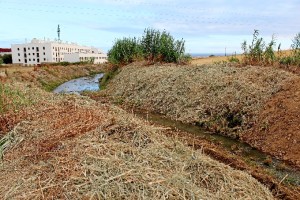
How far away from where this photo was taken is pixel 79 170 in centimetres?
432

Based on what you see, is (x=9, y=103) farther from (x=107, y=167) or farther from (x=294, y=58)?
(x=294, y=58)

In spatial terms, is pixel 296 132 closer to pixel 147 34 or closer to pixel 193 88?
pixel 193 88

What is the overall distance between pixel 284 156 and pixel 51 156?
542 cm

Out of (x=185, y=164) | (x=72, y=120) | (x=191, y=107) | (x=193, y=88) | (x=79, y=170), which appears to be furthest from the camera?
(x=193, y=88)

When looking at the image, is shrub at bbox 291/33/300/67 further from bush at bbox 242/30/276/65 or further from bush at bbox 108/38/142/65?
bush at bbox 108/38/142/65

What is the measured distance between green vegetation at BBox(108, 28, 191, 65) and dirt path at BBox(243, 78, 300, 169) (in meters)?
12.1

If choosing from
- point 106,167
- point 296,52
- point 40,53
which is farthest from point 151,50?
point 40,53

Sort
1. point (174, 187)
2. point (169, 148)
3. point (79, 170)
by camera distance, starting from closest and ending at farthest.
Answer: point (174, 187)
point (79, 170)
point (169, 148)

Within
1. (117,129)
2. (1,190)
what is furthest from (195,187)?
(1,190)

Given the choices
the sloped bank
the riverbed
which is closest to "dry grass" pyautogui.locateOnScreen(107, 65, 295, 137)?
the sloped bank

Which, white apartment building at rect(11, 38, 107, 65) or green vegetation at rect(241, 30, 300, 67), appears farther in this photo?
white apartment building at rect(11, 38, 107, 65)

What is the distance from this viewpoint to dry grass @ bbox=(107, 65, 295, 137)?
10.8m

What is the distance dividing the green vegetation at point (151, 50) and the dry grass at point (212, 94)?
18.9 ft

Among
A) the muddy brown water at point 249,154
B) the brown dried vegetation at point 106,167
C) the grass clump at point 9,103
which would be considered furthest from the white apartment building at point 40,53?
the brown dried vegetation at point 106,167
